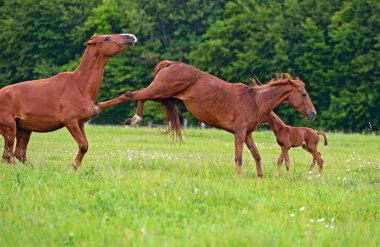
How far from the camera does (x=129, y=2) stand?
59.3 metres

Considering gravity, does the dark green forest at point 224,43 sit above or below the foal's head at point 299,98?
above

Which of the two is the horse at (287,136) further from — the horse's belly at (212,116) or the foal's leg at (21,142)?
the foal's leg at (21,142)

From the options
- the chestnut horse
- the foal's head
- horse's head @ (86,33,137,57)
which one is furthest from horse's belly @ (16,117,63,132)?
the foal's head

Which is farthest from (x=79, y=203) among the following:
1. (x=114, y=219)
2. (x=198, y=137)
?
(x=198, y=137)

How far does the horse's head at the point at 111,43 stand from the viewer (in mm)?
13828

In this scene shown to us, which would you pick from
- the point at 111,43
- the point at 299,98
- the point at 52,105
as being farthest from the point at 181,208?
the point at 299,98

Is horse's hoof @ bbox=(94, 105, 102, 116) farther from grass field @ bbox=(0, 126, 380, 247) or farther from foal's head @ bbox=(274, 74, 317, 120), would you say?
foal's head @ bbox=(274, 74, 317, 120)

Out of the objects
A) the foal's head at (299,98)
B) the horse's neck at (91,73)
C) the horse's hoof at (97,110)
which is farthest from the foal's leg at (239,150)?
the horse's neck at (91,73)

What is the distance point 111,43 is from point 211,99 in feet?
6.84

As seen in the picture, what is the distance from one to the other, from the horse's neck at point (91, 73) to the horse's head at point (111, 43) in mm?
102

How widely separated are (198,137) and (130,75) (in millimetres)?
26067

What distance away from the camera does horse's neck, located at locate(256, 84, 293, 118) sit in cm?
1424

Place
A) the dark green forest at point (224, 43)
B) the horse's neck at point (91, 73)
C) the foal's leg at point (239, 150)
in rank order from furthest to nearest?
the dark green forest at point (224, 43) → the foal's leg at point (239, 150) → the horse's neck at point (91, 73)

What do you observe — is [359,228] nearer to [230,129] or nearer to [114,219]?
[114,219]
